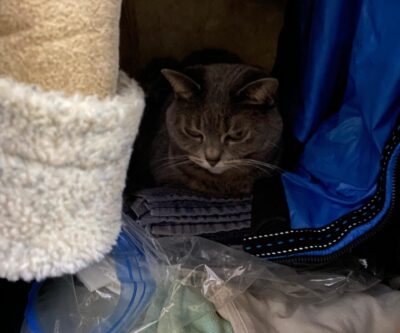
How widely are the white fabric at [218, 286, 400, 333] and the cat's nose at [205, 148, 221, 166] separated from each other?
291 mm

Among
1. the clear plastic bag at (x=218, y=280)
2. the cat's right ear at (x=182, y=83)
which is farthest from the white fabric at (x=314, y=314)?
the cat's right ear at (x=182, y=83)

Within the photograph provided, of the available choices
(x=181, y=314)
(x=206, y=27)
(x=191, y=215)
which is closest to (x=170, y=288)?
(x=181, y=314)

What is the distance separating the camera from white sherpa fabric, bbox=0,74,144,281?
0.50 m

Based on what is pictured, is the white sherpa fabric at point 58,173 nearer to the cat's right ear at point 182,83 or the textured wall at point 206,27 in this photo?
the cat's right ear at point 182,83

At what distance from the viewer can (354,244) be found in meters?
0.85

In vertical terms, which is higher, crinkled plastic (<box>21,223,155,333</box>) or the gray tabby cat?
the gray tabby cat

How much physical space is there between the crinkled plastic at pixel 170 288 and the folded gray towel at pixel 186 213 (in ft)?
0.13

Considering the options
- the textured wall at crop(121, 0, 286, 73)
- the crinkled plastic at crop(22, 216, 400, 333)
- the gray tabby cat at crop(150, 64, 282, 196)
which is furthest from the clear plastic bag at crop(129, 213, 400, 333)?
the textured wall at crop(121, 0, 286, 73)

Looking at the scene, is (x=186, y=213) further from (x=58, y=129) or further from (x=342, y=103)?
(x=58, y=129)

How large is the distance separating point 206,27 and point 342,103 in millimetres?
498

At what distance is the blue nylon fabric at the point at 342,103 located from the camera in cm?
82

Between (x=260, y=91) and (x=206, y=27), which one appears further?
(x=206, y=27)

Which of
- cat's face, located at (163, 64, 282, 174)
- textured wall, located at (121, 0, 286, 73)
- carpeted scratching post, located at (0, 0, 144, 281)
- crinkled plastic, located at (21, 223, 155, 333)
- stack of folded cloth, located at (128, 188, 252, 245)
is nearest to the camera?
carpeted scratching post, located at (0, 0, 144, 281)

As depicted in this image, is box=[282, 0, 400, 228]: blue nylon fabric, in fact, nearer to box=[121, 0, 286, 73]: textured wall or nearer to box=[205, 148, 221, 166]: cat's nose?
box=[205, 148, 221, 166]: cat's nose
